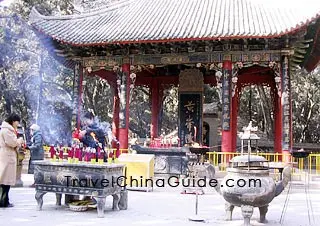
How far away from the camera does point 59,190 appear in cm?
682

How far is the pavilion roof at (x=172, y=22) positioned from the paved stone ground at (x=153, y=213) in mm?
5356

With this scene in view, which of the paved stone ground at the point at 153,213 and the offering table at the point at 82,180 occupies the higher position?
the offering table at the point at 82,180

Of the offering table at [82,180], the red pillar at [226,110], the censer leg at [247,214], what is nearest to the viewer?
the censer leg at [247,214]

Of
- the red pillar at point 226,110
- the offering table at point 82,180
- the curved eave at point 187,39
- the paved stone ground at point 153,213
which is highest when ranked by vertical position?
the curved eave at point 187,39

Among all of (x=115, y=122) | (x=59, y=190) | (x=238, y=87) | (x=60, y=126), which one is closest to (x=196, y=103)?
(x=238, y=87)

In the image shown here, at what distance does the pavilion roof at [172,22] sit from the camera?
12.5 meters

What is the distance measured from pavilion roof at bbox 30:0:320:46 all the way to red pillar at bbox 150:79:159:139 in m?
3.17

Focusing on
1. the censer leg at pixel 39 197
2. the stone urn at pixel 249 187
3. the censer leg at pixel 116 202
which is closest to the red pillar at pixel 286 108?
the stone urn at pixel 249 187

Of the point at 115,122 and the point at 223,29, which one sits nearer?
the point at 223,29

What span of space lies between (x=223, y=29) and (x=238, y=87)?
3.99 m

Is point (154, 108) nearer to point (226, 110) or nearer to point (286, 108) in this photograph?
point (226, 110)

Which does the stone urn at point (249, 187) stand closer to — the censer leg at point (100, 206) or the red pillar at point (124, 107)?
the censer leg at point (100, 206)

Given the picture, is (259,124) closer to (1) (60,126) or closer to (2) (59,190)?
(1) (60,126)

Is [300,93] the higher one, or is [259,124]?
[300,93]
